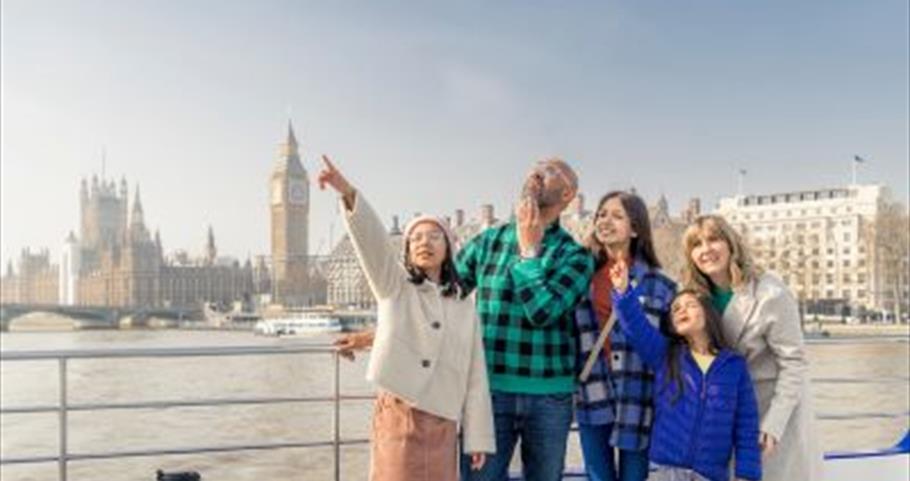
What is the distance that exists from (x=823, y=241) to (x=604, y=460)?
241 feet

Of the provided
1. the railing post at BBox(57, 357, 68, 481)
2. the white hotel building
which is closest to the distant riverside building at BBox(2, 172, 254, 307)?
the white hotel building

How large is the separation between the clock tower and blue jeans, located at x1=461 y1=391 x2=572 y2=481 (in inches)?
3382

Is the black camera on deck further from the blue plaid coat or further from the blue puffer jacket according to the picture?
the blue puffer jacket

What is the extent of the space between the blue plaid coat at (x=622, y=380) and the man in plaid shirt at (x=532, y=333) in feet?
0.19

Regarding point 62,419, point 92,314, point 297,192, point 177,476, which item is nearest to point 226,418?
point 62,419

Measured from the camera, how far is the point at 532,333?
2.67 m

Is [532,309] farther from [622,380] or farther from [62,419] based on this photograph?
[62,419]

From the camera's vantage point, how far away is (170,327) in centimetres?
6706

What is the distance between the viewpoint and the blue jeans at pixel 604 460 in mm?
2736

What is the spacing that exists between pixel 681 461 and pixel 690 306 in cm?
43

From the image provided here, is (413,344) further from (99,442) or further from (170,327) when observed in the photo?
(170,327)

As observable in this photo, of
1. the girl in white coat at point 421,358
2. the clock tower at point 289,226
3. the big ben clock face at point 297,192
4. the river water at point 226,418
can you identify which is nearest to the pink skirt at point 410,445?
the girl in white coat at point 421,358

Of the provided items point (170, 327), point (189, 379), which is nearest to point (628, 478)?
point (189, 379)

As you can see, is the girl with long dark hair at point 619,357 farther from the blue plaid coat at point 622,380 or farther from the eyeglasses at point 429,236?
the eyeglasses at point 429,236
